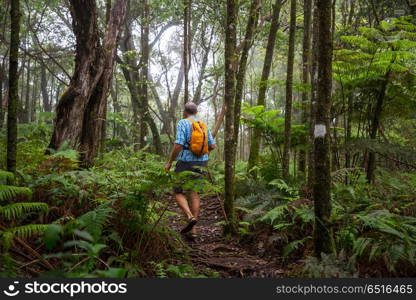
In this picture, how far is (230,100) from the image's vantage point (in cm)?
516

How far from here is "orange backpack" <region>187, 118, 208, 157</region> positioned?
5.35 meters

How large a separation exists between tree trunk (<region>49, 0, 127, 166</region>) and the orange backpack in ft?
8.63

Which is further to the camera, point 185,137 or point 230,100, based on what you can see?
point 185,137

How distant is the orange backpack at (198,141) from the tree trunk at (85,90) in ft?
8.63

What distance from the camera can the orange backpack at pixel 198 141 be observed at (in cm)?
535

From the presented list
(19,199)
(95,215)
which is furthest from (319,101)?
(19,199)

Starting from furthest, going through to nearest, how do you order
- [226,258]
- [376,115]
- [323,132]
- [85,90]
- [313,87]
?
[85,90], [376,115], [313,87], [226,258], [323,132]

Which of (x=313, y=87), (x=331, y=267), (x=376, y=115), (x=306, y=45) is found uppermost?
(x=306, y=45)

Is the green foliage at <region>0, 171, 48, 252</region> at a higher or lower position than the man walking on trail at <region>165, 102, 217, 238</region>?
lower

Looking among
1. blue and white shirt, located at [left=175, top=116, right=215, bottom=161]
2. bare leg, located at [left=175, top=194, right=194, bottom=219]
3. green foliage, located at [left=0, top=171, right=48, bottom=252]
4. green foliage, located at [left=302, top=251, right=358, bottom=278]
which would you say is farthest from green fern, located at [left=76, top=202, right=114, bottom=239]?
blue and white shirt, located at [left=175, top=116, right=215, bottom=161]

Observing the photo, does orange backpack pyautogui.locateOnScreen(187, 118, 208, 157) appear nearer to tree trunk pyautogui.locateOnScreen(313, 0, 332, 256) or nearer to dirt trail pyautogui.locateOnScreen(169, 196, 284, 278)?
dirt trail pyautogui.locateOnScreen(169, 196, 284, 278)

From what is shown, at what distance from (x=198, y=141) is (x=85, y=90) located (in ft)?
10.8

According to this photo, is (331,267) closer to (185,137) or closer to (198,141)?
(198,141)

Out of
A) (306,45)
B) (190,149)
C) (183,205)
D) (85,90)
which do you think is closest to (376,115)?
(306,45)
